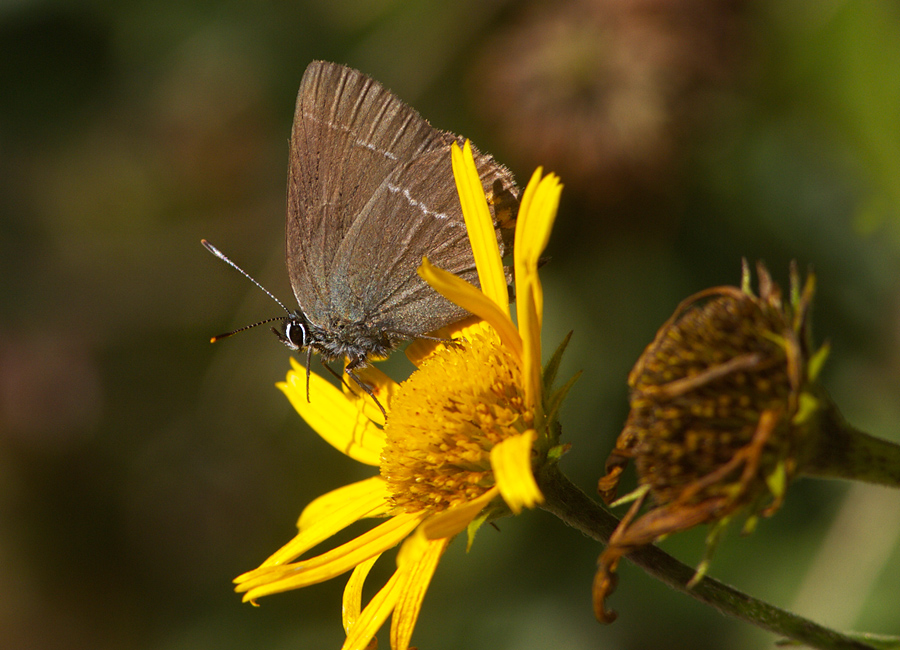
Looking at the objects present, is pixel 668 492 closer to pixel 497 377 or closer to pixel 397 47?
pixel 497 377

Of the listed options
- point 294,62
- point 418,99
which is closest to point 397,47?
point 418,99

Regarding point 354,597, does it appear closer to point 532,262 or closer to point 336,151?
point 532,262

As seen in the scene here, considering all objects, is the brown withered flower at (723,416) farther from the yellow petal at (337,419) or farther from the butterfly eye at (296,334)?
the butterfly eye at (296,334)

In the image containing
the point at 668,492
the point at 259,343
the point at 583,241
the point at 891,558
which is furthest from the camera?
the point at 259,343

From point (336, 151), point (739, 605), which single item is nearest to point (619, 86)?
point (336, 151)

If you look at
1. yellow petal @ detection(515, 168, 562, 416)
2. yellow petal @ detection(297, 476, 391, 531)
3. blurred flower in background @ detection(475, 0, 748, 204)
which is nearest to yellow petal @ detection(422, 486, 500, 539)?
yellow petal @ detection(515, 168, 562, 416)

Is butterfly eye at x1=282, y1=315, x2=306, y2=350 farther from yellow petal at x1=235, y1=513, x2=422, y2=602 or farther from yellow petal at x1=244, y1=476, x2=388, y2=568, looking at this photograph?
yellow petal at x1=235, y1=513, x2=422, y2=602

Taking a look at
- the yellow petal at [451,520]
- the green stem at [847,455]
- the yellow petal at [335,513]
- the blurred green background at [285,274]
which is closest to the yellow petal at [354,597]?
the yellow petal at [335,513]
